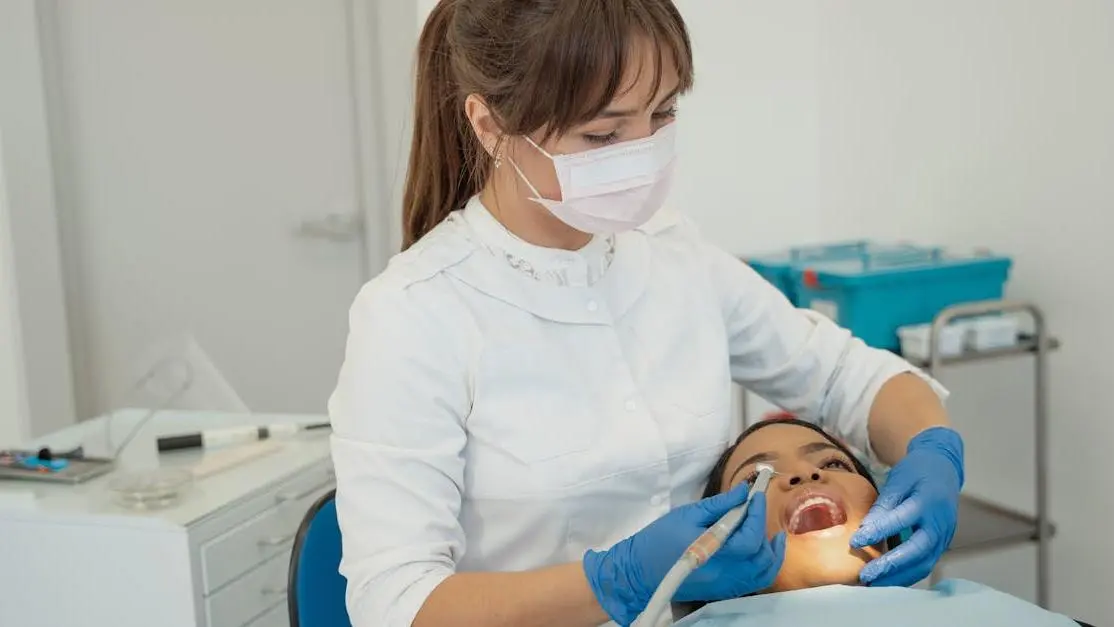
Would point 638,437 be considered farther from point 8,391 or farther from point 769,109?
point 8,391

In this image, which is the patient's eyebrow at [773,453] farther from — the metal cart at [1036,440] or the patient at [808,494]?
the metal cart at [1036,440]

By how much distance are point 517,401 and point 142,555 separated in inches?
29.4

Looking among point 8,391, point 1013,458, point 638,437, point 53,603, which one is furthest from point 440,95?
point 8,391

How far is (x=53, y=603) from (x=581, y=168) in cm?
112

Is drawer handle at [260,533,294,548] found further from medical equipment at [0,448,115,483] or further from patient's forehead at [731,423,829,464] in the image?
patient's forehead at [731,423,829,464]

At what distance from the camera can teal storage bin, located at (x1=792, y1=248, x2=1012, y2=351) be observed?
6.95 ft

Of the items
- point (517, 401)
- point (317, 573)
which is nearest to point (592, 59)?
point (517, 401)

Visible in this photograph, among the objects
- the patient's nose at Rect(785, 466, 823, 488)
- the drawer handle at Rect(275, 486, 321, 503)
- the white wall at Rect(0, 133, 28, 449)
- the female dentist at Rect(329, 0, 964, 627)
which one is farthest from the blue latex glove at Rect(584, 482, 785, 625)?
the white wall at Rect(0, 133, 28, 449)

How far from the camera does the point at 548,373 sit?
123 cm

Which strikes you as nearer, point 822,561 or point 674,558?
point 674,558

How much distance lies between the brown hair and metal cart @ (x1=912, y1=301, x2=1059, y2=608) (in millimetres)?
1094

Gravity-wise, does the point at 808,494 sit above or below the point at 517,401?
below

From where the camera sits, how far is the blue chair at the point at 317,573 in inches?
51.4

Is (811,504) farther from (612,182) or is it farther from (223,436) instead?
(223,436)
